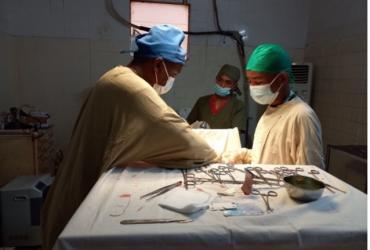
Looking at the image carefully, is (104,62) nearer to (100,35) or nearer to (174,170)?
(100,35)

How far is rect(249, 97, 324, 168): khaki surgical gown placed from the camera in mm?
1319

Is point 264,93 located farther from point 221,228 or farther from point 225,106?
point 225,106

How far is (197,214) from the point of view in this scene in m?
0.72

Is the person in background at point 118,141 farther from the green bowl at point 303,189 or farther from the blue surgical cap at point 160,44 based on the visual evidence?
the green bowl at point 303,189

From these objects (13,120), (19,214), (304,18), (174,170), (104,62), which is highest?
(304,18)

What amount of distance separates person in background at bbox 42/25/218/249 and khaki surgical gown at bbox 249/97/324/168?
0.43 m

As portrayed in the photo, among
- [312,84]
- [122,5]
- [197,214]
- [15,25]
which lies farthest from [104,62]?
[197,214]

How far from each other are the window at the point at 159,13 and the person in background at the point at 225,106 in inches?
29.0

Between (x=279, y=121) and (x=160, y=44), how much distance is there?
685 mm

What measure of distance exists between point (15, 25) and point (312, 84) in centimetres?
329

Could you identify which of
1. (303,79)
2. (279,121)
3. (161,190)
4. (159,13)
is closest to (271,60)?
(279,121)

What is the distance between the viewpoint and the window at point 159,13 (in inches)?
131

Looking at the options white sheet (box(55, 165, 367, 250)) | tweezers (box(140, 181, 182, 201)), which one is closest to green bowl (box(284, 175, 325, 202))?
white sheet (box(55, 165, 367, 250))

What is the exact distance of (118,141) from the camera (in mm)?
1117
